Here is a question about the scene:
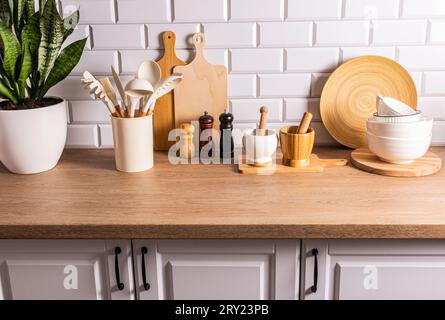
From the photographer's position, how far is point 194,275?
1.44 m

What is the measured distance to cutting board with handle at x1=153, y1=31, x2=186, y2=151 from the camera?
1847 millimetres

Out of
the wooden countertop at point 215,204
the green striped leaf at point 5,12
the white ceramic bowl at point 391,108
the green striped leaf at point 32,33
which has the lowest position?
the wooden countertop at point 215,204

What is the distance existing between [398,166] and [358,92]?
37 cm

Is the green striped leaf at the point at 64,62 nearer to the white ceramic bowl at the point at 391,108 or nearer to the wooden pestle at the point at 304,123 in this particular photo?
the wooden pestle at the point at 304,123

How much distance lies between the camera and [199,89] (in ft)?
6.17

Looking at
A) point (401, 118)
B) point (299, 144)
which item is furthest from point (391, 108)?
point (299, 144)

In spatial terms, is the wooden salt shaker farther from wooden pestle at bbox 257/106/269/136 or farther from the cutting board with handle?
wooden pestle at bbox 257/106/269/136

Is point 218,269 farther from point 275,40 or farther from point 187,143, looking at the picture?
point 275,40

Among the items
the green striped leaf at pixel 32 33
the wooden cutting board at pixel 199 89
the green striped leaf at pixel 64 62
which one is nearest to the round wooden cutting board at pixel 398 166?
the wooden cutting board at pixel 199 89

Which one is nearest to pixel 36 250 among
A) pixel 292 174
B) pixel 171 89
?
pixel 171 89

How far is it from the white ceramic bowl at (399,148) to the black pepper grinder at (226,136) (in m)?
0.48

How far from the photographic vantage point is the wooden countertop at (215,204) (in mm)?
1285

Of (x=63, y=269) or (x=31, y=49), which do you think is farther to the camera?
(x=31, y=49)
